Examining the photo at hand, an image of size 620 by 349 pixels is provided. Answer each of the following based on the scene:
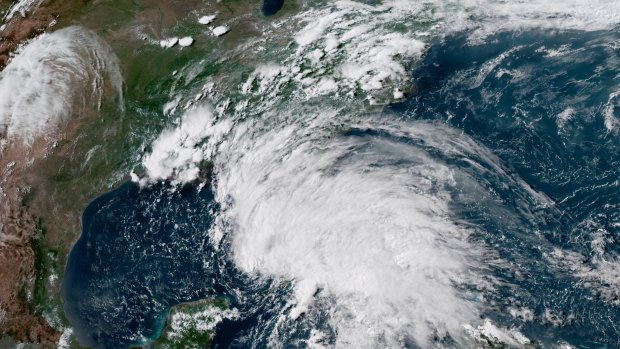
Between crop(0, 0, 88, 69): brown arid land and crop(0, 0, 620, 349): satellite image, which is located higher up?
crop(0, 0, 88, 69): brown arid land

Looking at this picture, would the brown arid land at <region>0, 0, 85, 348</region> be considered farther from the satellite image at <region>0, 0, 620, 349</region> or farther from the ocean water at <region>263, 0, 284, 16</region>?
the ocean water at <region>263, 0, 284, 16</region>

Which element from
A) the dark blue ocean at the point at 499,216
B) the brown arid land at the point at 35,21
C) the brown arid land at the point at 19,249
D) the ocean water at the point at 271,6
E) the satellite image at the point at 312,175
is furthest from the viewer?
the brown arid land at the point at 35,21

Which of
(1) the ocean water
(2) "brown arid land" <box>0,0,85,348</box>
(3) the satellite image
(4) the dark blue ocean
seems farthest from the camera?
(1) the ocean water

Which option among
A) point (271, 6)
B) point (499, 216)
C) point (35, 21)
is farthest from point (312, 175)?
point (35, 21)

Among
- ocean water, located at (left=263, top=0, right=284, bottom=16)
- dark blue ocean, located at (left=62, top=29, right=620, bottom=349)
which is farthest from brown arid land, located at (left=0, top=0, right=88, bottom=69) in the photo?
dark blue ocean, located at (left=62, top=29, right=620, bottom=349)

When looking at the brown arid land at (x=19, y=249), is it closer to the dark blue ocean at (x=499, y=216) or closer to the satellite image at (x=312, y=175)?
the satellite image at (x=312, y=175)

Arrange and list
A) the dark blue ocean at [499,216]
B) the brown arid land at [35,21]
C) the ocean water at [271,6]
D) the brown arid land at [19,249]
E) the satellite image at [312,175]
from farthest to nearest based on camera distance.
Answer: the brown arid land at [35,21], the ocean water at [271,6], the brown arid land at [19,249], the satellite image at [312,175], the dark blue ocean at [499,216]

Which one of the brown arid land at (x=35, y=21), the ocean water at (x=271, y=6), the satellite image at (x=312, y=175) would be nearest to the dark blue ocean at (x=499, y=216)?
the satellite image at (x=312, y=175)
